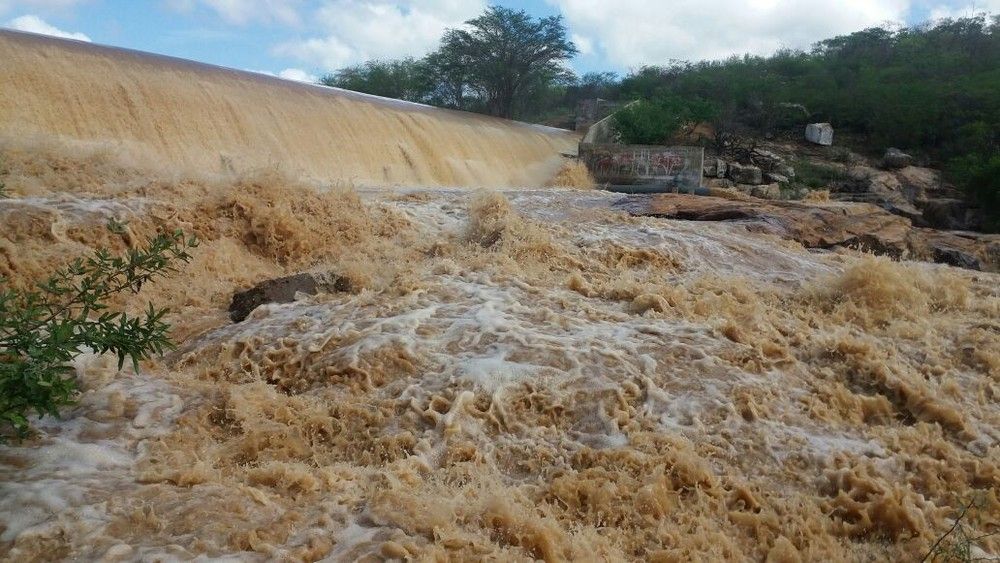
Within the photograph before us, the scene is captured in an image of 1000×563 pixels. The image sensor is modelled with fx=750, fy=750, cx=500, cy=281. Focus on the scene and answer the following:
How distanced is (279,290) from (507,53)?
20.0 meters

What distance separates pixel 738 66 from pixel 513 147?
50.1 feet

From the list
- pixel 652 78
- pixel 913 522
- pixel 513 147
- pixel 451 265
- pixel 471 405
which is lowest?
pixel 913 522

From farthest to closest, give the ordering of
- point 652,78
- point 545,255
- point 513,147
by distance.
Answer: point 652,78, point 513,147, point 545,255

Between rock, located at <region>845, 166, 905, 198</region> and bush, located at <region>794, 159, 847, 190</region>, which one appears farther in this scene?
bush, located at <region>794, 159, 847, 190</region>

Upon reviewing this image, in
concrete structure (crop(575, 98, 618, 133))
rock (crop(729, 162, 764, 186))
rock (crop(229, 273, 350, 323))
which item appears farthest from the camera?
concrete structure (crop(575, 98, 618, 133))

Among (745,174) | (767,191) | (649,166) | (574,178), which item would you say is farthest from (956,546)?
(745,174)

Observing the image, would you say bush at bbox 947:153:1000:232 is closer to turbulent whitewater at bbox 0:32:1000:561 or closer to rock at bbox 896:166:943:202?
rock at bbox 896:166:943:202

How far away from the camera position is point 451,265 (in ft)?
20.1

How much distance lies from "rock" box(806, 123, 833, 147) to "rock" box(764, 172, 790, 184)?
339 cm

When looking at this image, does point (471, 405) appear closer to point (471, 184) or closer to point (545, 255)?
point (545, 255)

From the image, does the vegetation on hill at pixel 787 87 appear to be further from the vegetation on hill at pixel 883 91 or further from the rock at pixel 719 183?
the rock at pixel 719 183

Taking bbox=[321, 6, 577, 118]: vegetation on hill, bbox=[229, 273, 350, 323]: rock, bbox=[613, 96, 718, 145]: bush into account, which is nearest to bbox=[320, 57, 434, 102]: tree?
bbox=[321, 6, 577, 118]: vegetation on hill

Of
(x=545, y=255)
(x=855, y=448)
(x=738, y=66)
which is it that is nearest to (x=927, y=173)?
(x=738, y=66)

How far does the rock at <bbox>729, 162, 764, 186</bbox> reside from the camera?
19891mm
